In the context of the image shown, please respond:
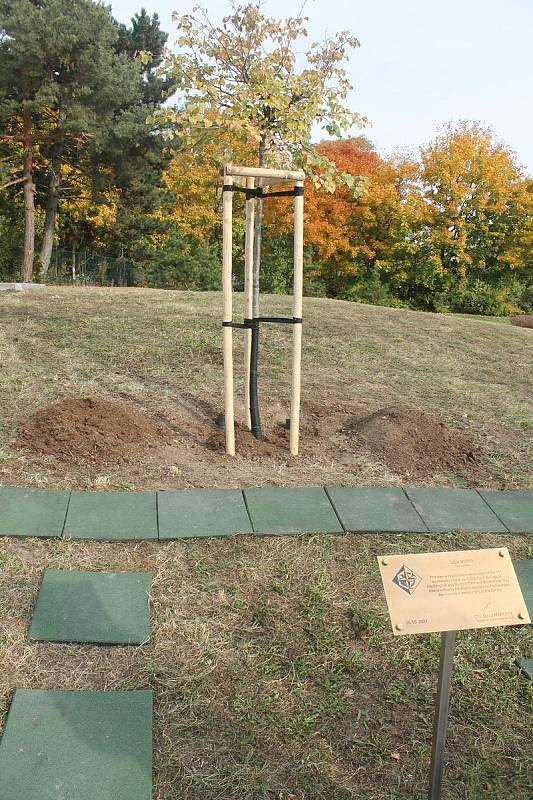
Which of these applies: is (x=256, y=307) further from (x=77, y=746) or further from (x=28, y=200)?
(x=28, y=200)

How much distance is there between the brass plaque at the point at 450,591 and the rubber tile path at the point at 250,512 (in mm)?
1821

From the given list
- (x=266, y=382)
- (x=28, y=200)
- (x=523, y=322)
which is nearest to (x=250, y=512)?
(x=266, y=382)

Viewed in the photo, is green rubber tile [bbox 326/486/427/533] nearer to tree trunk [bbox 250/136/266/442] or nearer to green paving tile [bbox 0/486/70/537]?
tree trunk [bbox 250/136/266/442]

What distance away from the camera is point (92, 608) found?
2.98m

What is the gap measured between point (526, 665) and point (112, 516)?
7.39ft

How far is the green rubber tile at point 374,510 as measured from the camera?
3.85 metres

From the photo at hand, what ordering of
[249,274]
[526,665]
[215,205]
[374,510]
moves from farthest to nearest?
[215,205]
[249,274]
[374,510]
[526,665]

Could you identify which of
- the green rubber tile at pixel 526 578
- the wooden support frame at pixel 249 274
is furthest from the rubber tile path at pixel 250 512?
the wooden support frame at pixel 249 274

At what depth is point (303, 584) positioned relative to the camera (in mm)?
3275

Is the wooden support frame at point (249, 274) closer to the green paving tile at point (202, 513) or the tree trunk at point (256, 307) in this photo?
the tree trunk at point (256, 307)

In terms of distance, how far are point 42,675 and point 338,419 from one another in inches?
139

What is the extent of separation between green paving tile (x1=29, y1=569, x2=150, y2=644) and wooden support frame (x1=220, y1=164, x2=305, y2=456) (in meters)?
1.70

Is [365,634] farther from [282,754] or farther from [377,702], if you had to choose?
[282,754]

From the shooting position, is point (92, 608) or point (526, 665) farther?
point (92, 608)
